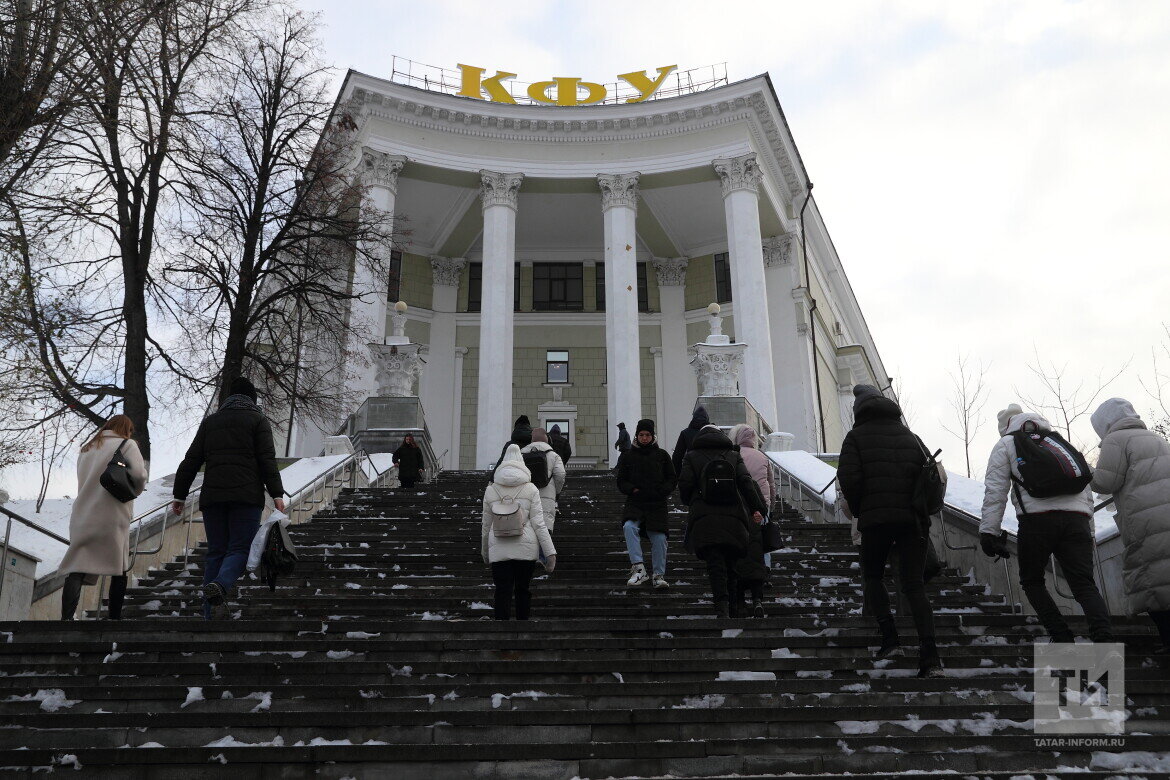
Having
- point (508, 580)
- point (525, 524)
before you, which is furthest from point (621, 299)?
point (508, 580)

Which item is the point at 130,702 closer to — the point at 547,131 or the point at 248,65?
the point at 248,65

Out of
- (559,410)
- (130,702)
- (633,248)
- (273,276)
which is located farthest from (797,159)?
(130,702)

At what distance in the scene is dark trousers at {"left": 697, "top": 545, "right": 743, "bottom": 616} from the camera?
A: 782cm

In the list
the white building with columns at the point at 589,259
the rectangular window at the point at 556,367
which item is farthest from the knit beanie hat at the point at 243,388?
the rectangular window at the point at 556,367

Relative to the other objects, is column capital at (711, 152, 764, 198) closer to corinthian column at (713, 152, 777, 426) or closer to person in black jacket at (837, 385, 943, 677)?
corinthian column at (713, 152, 777, 426)

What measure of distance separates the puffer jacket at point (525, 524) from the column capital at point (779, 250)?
89.2 ft

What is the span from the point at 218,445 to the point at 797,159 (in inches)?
1106

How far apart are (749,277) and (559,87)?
9068mm

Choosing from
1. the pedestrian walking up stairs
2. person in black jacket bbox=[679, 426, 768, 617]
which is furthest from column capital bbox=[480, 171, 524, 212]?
person in black jacket bbox=[679, 426, 768, 617]

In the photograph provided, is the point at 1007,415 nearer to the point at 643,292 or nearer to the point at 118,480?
the point at 118,480

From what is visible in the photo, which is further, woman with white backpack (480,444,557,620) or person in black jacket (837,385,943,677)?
woman with white backpack (480,444,557,620)

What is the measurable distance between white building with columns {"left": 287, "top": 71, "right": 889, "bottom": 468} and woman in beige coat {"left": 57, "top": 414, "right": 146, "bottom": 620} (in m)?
16.4

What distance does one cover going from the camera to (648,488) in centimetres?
923

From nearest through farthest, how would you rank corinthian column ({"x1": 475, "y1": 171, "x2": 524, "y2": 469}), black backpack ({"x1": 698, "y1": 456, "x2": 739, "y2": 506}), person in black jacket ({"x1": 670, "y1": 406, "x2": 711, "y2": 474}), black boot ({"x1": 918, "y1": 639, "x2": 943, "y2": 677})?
black boot ({"x1": 918, "y1": 639, "x2": 943, "y2": 677}), black backpack ({"x1": 698, "y1": 456, "x2": 739, "y2": 506}), person in black jacket ({"x1": 670, "y1": 406, "x2": 711, "y2": 474}), corinthian column ({"x1": 475, "y1": 171, "x2": 524, "y2": 469})
